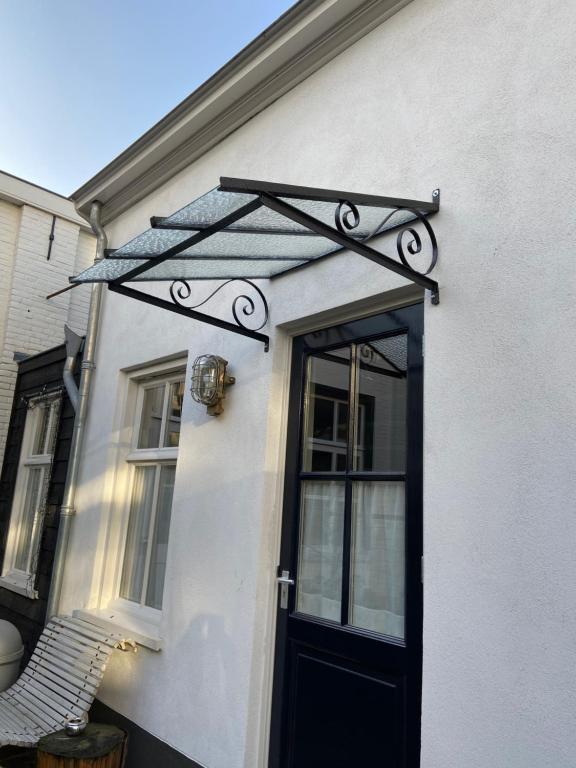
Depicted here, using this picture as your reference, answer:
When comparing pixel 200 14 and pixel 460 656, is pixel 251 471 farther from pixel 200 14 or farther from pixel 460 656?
pixel 200 14

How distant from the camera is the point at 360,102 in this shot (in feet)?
9.11

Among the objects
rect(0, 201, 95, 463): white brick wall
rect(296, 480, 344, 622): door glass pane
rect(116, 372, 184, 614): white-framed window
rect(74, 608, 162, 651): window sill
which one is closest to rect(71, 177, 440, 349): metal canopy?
rect(296, 480, 344, 622): door glass pane

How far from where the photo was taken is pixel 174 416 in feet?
12.3

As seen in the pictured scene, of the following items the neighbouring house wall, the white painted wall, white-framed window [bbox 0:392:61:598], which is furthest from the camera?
white-framed window [bbox 0:392:61:598]

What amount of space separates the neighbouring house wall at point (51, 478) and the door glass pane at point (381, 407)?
301 centimetres

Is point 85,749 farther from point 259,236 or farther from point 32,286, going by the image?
point 32,286

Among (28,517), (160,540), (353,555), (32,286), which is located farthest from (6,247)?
(353,555)

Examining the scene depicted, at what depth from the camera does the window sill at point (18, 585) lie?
4.46m

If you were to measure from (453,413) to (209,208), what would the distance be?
114cm

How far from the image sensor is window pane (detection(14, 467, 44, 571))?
513 centimetres

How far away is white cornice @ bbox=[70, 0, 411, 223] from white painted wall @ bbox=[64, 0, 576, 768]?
98mm

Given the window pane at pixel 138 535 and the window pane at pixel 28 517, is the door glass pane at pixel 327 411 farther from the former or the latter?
the window pane at pixel 28 517

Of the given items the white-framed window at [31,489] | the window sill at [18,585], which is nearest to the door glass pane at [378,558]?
the window sill at [18,585]

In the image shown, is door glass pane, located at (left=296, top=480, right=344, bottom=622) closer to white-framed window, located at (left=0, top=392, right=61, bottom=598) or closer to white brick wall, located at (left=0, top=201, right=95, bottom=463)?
white-framed window, located at (left=0, top=392, right=61, bottom=598)
